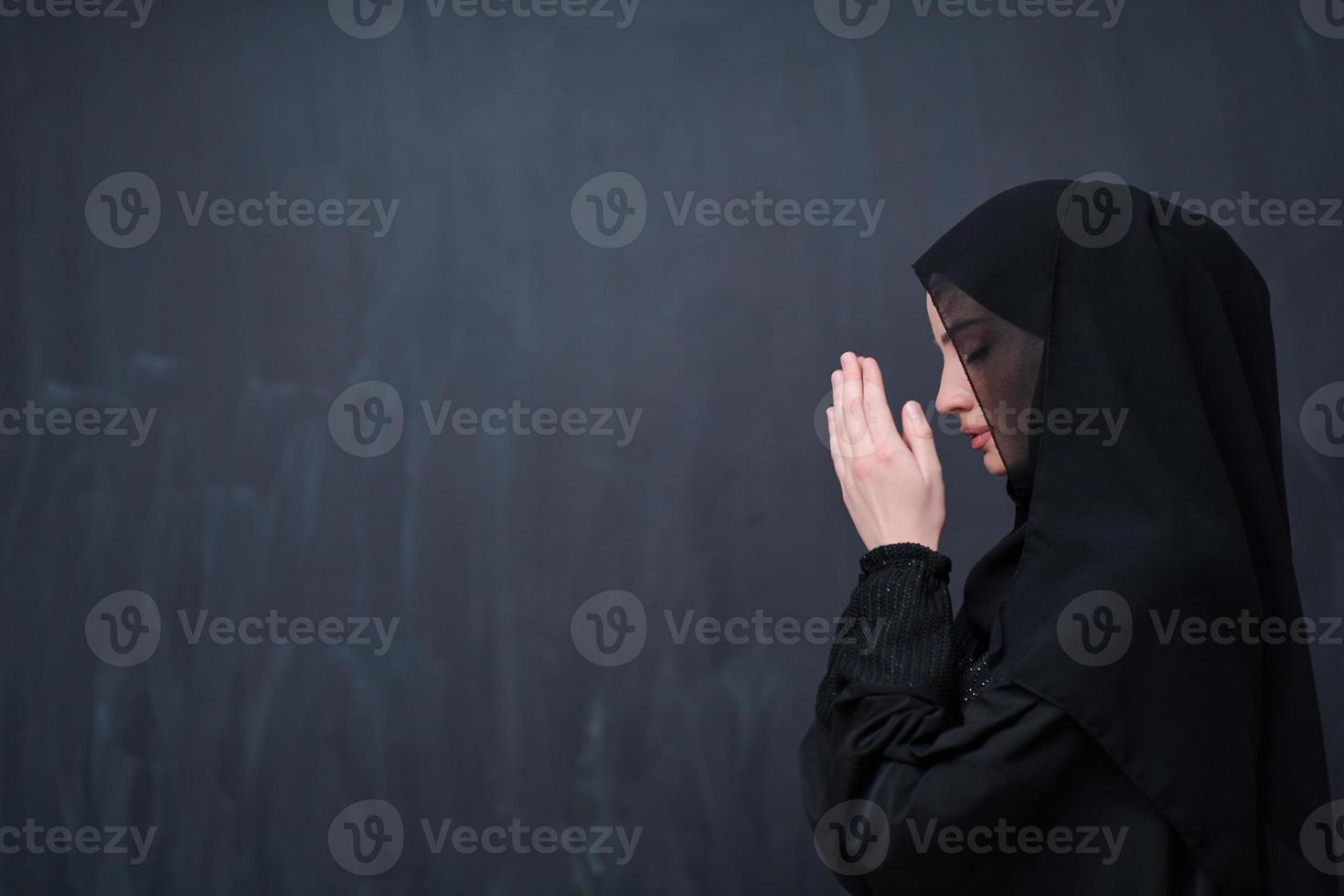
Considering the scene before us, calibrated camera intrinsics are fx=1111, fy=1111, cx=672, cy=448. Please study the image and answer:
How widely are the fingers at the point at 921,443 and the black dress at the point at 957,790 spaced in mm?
111

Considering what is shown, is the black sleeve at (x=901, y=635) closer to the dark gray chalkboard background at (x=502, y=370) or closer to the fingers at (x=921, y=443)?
the fingers at (x=921, y=443)

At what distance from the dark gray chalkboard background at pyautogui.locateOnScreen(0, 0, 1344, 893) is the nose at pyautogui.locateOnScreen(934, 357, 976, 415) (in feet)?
2.26

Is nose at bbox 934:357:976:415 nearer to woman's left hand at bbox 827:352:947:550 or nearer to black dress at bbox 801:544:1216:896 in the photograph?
woman's left hand at bbox 827:352:947:550

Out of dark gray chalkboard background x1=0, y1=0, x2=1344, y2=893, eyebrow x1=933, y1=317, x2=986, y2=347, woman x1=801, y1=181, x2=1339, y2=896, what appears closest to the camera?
woman x1=801, y1=181, x2=1339, y2=896

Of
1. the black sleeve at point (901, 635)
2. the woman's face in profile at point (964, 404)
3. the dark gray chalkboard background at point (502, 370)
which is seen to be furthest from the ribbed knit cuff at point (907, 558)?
the dark gray chalkboard background at point (502, 370)

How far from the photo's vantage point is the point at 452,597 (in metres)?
1.76

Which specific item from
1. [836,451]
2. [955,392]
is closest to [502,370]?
[836,451]

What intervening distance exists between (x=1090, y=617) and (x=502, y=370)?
43.5 inches

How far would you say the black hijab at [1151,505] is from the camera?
2.94ft

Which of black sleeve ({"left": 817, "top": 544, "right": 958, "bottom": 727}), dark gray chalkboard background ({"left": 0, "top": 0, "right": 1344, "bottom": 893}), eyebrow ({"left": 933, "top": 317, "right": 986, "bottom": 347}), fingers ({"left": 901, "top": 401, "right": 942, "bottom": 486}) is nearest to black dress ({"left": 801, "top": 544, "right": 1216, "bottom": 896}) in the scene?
black sleeve ({"left": 817, "top": 544, "right": 958, "bottom": 727})

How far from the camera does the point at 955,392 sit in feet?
3.49

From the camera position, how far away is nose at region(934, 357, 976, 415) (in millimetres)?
1061

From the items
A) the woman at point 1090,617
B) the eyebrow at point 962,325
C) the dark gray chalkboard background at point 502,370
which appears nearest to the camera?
the woman at point 1090,617

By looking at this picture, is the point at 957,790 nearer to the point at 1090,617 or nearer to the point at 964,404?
the point at 1090,617
